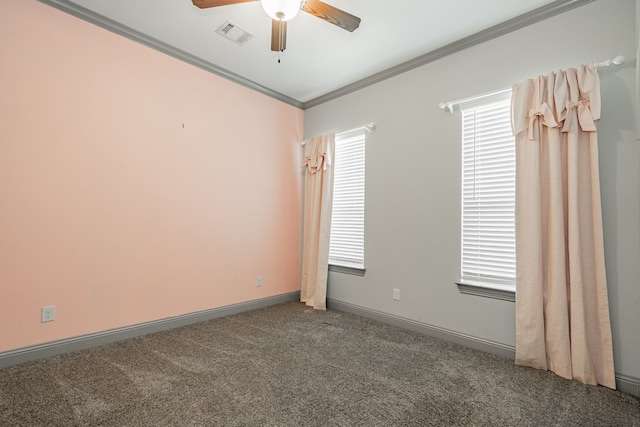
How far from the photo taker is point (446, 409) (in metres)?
1.84

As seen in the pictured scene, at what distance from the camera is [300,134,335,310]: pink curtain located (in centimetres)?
393

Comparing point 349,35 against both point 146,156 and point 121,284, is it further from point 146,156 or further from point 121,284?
point 121,284

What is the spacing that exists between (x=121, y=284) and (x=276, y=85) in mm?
2850

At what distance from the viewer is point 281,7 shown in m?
1.74

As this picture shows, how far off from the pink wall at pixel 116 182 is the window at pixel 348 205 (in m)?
0.92

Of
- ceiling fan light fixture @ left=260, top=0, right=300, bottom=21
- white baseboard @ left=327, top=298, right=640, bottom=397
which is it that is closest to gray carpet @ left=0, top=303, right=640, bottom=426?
white baseboard @ left=327, top=298, right=640, bottom=397

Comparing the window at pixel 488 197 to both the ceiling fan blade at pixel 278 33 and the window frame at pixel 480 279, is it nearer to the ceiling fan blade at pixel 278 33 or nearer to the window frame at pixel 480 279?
the window frame at pixel 480 279

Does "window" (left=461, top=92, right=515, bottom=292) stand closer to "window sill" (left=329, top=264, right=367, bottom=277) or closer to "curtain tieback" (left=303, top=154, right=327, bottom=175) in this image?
"window sill" (left=329, top=264, right=367, bottom=277)

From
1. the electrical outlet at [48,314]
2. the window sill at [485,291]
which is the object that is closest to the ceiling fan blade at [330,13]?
the window sill at [485,291]

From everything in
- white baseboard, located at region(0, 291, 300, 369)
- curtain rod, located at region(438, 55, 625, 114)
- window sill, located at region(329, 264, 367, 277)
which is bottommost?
white baseboard, located at region(0, 291, 300, 369)

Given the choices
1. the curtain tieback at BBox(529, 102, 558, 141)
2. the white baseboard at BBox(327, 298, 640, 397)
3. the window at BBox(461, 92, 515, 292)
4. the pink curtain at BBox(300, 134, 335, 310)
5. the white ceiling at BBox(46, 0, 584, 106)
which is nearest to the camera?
the white baseboard at BBox(327, 298, 640, 397)

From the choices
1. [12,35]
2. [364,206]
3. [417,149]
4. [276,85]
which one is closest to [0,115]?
[12,35]

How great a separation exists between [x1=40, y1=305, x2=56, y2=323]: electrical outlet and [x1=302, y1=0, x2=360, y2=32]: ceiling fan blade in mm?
2935

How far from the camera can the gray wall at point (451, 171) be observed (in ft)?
6.92
